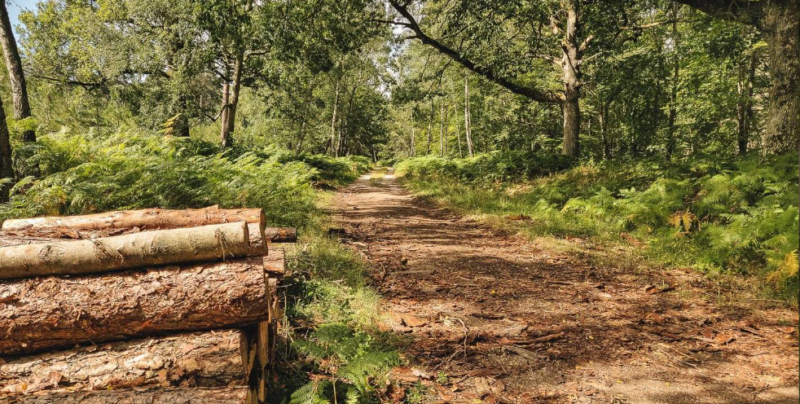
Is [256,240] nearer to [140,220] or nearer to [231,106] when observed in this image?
[140,220]

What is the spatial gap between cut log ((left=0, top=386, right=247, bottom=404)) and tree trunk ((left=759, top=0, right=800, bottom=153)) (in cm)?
897

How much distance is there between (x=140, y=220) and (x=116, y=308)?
4.64 ft

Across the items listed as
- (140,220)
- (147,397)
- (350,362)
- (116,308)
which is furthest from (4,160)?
(350,362)

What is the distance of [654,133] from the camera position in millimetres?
22812

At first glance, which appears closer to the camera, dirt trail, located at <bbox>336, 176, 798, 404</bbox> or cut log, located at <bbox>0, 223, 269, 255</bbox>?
dirt trail, located at <bbox>336, 176, 798, 404</bbox>

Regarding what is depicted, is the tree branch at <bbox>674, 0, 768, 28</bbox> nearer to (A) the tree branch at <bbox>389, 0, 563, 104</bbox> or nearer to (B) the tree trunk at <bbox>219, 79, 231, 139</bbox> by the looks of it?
(A) the tree branch at <bbox>389, 0, 563, 104</bbox>

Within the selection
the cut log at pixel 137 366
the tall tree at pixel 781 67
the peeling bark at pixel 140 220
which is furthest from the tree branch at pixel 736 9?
the cut log at pixel 137 366

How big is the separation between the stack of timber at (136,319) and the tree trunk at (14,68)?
590 cm

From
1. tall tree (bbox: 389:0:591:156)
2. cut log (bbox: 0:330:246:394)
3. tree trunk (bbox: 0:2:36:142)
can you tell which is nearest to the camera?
cut log (bbox: 0:330:246:394)

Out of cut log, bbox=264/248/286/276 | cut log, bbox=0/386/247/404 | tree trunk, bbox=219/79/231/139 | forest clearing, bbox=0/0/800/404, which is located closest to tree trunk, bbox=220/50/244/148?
tree trunk, bbox=219/79/231/139

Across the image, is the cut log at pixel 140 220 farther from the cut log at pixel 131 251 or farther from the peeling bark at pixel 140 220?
the cut log at pixel 131 251

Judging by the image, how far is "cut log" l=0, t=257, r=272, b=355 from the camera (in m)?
2.09

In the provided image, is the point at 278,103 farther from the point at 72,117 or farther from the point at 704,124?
the point at 704,124

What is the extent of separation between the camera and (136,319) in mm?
2125
